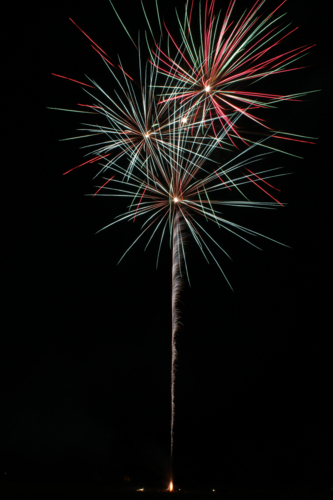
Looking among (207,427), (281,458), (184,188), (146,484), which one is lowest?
(146,484)

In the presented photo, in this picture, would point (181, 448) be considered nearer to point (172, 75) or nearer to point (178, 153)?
point (178, 153)

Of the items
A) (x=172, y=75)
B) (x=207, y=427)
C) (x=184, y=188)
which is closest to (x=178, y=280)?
(x=184, y=188)

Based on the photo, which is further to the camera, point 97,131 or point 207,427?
point 207,427

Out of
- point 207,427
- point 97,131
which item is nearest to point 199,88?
point 97,131

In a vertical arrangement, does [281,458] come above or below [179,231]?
below

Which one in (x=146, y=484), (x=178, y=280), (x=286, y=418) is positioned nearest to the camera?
(x=178, y=280)

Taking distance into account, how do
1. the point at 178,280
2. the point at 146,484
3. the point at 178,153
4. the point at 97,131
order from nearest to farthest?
the point at 178,153, the point at 97,131, the point at 178,280, the point at 146,484

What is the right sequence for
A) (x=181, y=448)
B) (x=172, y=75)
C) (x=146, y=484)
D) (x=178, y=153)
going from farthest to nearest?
(x=181, y=448)
(x=146, y=484)
(x=178, y=153)
(x=172, y=75)

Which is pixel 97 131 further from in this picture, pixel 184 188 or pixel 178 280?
pixel 178 280

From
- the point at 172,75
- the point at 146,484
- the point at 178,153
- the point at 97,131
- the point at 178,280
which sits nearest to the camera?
the point at 172,75
